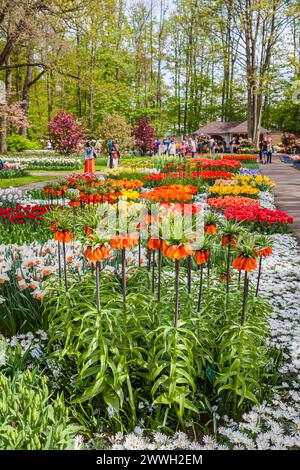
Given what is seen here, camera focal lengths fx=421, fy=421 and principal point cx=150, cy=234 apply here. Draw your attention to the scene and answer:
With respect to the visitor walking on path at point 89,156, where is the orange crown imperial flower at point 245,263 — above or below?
below

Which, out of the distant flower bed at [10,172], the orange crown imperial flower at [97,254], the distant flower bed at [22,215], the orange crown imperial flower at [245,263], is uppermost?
the distant flower bed at [10,172]

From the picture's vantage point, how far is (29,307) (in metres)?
3.41

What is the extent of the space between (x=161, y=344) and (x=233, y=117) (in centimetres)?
6008

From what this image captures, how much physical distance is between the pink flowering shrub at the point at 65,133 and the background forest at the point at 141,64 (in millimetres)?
2254

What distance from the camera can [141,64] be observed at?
48250mm

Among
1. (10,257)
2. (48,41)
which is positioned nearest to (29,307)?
(10,257)

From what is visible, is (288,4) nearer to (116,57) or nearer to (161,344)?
(116,57)

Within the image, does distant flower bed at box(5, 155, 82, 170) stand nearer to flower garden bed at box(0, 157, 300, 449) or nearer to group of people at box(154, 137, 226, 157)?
group of people at box(154, 137, 226, 157)

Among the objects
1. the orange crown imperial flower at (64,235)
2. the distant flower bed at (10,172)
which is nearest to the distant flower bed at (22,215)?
the orange crown imperial flower at (64,235)

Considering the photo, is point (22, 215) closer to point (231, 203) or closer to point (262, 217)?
point (262, 217)

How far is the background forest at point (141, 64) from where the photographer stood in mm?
Answer: 19406

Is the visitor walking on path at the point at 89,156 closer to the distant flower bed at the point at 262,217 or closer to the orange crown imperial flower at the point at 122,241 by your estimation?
the distant flower bed at the point at 262,217

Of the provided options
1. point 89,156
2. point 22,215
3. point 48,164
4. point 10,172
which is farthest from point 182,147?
point 22,215
